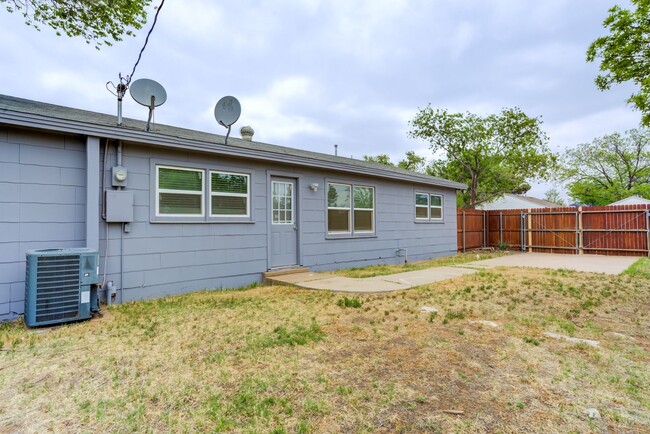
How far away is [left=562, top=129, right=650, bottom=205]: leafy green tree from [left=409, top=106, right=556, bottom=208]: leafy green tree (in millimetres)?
11912

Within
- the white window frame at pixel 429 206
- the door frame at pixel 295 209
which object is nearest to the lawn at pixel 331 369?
the door frame at pixel 295 209

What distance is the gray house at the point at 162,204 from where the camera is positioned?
430cm

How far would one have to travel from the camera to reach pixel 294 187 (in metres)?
7.27

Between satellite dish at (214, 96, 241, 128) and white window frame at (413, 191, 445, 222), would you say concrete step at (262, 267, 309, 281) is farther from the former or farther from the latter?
white window frame at (413, 191, 445, 222)

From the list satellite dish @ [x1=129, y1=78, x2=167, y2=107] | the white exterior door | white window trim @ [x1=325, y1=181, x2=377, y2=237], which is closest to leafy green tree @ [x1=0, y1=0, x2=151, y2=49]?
satellite dish @ [x1=129, y1=78, x2=167, y2=107]

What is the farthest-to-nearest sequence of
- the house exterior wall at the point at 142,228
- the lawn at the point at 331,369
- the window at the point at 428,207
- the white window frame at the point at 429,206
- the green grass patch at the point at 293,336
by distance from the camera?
the window at the point at 428,207 < the white window frame at the point at 429,206 < the house exterior wall at the point at 142,228 < the green grass patch at the point at 293,336 < the lawn at the point at 331,369

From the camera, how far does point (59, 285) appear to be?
387 centimetres

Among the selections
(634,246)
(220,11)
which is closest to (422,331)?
(220,11)

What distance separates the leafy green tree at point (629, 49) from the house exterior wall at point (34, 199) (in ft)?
26.4

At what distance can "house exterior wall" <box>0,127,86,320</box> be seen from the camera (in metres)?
4.19

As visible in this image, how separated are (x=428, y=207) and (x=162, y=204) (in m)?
8.20

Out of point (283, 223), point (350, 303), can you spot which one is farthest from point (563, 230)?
point (350, 303)

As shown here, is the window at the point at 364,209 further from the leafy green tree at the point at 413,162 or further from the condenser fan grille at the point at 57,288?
the leafy green tree at the point at 413,162

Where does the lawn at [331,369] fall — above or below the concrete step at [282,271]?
below
